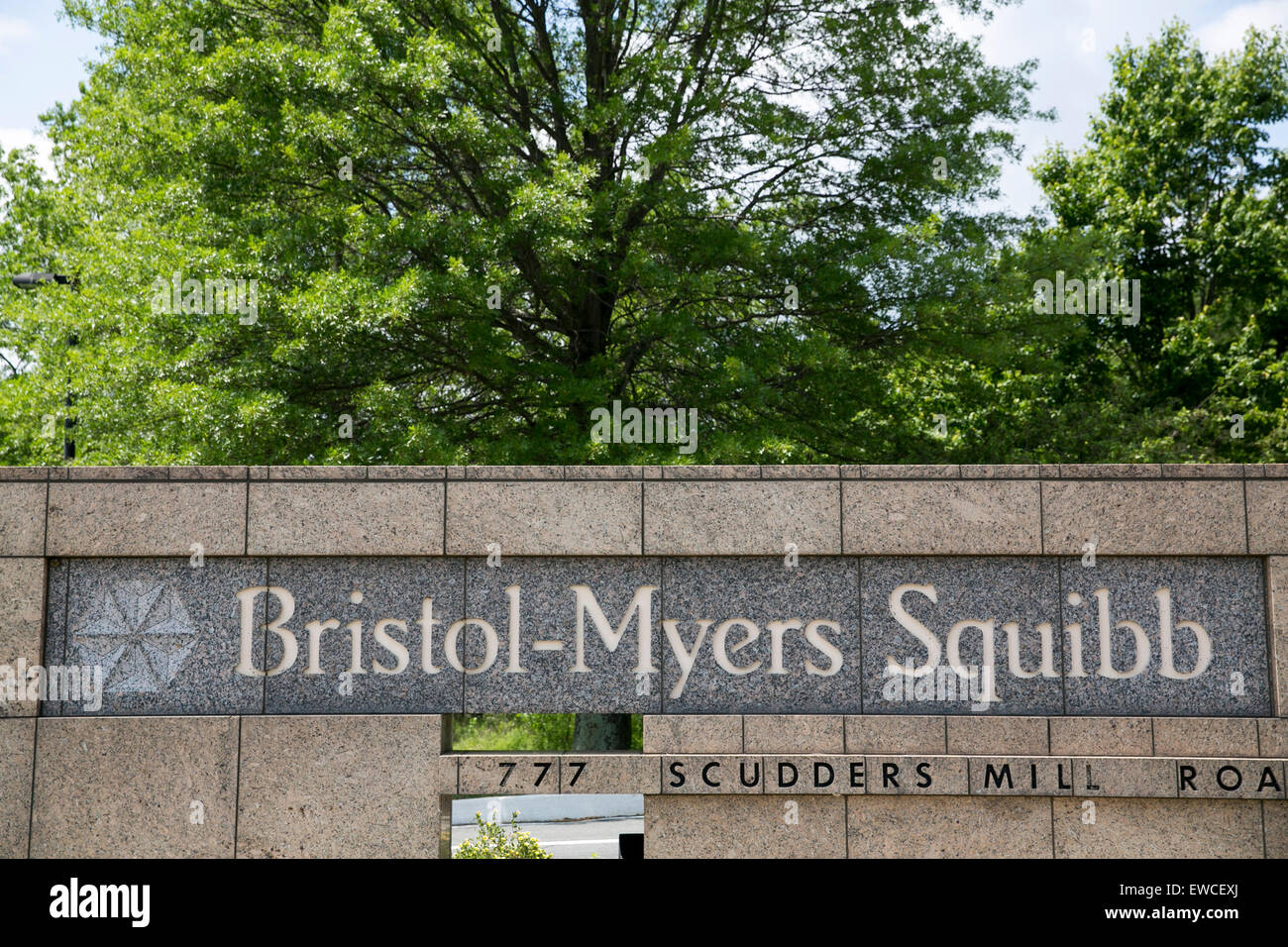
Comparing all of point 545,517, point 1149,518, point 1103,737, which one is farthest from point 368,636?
point 1149,518

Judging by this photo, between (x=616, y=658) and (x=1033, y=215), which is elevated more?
(x=1033, y=215)

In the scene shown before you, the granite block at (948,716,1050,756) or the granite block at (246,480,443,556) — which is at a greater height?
the granite block at (246,480,443,556)

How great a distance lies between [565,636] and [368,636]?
1266mm

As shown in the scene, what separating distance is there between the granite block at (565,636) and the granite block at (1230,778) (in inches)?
128

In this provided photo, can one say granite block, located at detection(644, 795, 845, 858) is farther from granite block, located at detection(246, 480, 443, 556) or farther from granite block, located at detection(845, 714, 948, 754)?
granite block, located at detection(246, 480, 443, 556)

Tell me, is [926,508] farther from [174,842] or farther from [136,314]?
[136,314]

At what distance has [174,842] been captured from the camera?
648 centimetres

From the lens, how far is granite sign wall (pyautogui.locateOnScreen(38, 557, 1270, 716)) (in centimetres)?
661

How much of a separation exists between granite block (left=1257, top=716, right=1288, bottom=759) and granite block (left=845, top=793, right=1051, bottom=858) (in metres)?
1.36

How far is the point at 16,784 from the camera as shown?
650 centimetres

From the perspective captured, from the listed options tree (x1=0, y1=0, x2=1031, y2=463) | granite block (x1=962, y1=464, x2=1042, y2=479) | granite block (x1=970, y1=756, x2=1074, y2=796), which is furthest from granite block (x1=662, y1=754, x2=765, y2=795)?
tree (x1=0, y1=0, x2=1031, y2=463)

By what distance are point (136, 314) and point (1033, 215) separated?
13.3 meters

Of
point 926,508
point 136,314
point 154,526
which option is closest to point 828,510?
point 926,508

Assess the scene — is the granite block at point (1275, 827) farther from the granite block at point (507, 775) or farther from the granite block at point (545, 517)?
the granite block at point (507, 775)
